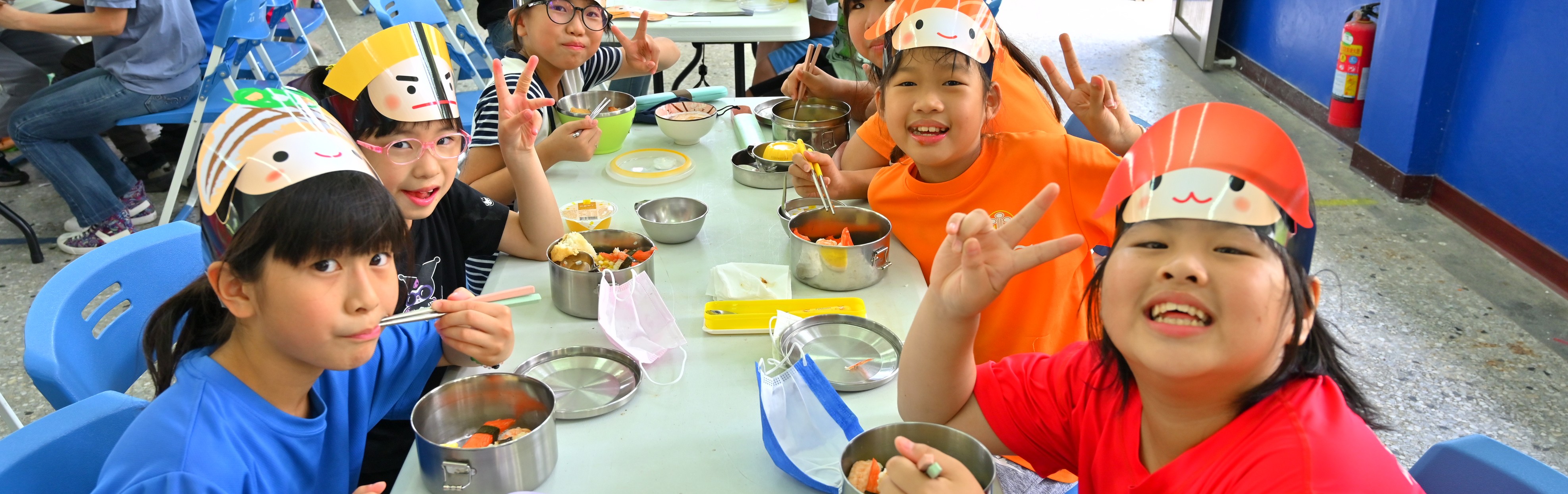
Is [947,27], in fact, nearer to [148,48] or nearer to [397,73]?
[397,73]

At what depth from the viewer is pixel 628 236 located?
5.33 feet

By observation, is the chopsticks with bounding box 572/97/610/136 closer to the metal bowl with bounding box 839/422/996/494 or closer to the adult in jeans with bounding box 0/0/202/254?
the metal bowl with bounding box 839/422/996/494

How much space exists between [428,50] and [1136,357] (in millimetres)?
1070

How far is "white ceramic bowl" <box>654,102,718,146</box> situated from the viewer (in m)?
2.26

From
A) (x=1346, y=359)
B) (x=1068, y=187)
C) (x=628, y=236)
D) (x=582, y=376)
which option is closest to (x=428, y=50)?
(x=628, y=236)

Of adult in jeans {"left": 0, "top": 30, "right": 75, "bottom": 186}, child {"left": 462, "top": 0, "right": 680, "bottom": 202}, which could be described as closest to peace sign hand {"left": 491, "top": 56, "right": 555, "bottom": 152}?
child {"left": 462, "top": 0, "right": 680, "bottom": 202}

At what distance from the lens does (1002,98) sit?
1918 mm

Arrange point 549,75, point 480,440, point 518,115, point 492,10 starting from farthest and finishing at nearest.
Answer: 1. point 492,10
2. point 549,75
3. point 518,115
4. point 480,440

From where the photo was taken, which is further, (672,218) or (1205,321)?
(672,218)

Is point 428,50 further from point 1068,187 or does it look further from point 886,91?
point 1068,187

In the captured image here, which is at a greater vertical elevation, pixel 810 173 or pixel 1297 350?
pixel 1297 350

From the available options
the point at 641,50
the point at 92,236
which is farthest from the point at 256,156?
the point at 92,236

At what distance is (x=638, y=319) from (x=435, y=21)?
8.39 ft

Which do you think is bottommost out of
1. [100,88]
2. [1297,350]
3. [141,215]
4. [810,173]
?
[141,215]
